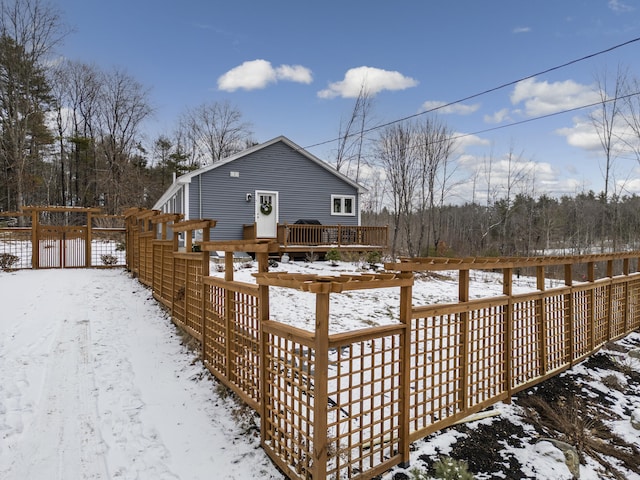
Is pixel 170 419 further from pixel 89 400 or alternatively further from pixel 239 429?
pixel 89 400

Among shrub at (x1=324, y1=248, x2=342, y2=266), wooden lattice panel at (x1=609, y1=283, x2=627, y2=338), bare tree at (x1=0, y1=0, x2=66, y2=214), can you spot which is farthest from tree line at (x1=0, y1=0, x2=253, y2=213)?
wooden lattice panel at (x1=609, y1=283, x2=627, y2=338)

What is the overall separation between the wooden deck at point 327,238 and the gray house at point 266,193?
0.48 m

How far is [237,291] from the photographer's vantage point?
3250mm

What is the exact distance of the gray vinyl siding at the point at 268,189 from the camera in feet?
45.0

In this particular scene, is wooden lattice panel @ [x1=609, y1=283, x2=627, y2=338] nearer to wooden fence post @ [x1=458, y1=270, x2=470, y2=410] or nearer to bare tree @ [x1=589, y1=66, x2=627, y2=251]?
wooden fence post @ [x1=458, y1=270, x2=470, y2=410]

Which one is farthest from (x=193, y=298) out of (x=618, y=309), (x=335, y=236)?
(x=335, y=236)

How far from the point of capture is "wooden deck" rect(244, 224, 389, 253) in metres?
12.8

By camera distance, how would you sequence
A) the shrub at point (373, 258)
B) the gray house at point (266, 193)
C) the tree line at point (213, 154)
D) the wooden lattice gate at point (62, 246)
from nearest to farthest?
the wooden lattice gate at point (62, 246) → the shrub at point (373, 258) → the gray house at point (266, 193) → the tree line at point (213, 154)

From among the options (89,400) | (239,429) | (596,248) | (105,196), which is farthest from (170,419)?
(596,248)

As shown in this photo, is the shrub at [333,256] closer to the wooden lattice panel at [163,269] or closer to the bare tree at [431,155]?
the wooden lattice panel at [163,269]

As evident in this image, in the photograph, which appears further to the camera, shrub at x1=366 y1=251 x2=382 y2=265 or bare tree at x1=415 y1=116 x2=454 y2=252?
bare tree at x1=415 y1=116 x2=454 y2=252

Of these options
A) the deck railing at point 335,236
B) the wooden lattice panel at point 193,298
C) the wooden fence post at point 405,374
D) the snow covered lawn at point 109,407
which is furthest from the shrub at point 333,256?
the wooden fence post at point 405,374

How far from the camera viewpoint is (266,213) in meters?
14.6

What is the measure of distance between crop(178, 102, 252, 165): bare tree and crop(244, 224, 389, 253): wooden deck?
19113mm
